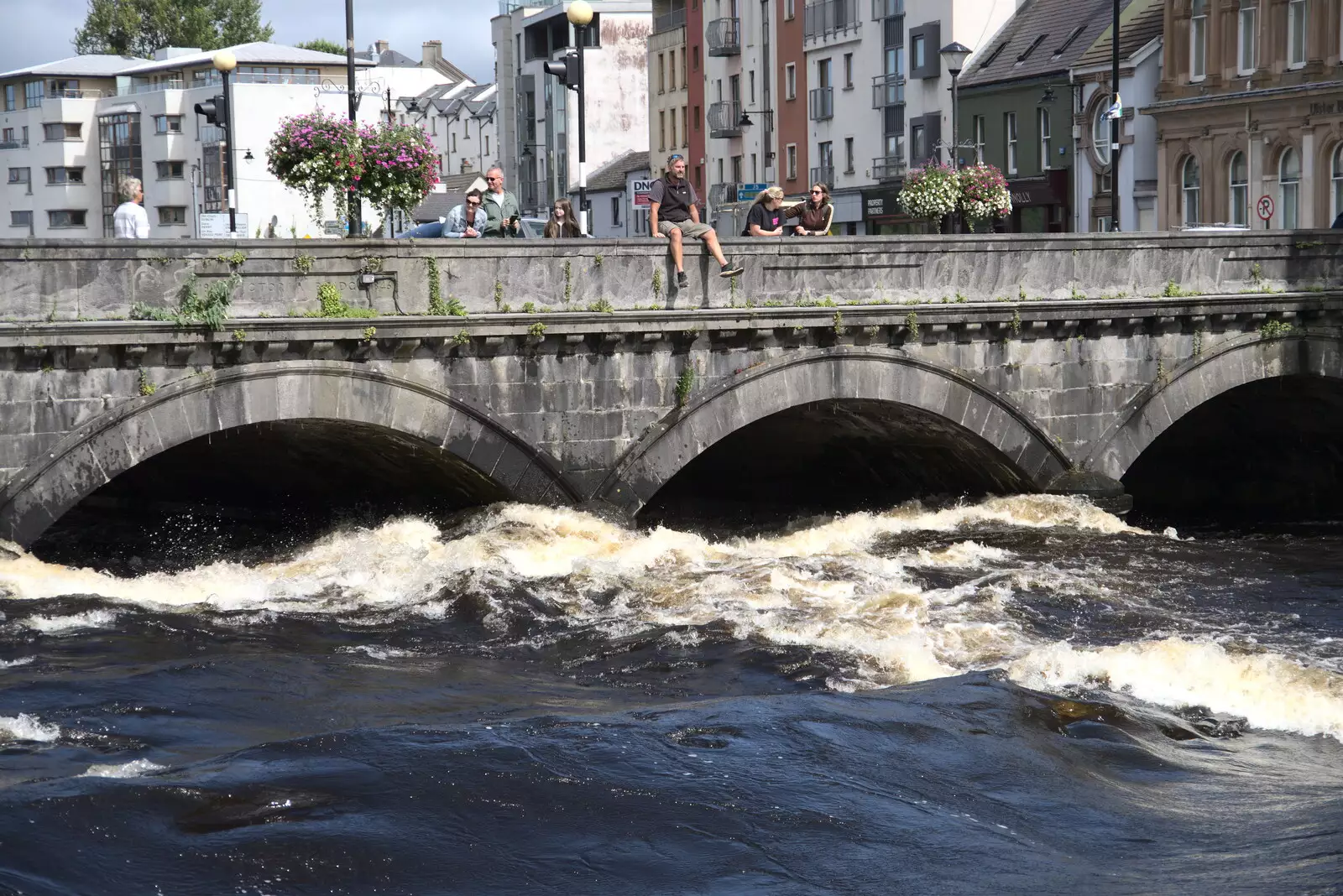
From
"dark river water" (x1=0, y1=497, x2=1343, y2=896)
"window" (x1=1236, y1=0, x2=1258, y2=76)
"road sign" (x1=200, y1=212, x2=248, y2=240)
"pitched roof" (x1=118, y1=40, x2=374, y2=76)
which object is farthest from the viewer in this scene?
"pitched roof" (x1=118, y1=40, x2=374, y2=76)

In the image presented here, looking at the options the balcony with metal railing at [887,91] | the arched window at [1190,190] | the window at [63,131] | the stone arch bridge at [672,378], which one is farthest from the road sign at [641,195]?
the window at [63,131]

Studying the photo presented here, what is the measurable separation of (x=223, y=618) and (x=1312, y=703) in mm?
9185

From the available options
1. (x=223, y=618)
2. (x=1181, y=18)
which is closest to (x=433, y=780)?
(x=223, y=618)

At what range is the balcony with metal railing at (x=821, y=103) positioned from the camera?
59188mm

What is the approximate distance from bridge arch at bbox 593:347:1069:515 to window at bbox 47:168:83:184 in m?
76.4

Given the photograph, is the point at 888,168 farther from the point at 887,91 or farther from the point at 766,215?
the point at 766,215

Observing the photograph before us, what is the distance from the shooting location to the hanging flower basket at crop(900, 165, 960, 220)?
2767 centimetres

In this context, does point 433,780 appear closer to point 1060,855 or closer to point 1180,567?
point 1060,855

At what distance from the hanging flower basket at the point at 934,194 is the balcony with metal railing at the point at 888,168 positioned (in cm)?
2624

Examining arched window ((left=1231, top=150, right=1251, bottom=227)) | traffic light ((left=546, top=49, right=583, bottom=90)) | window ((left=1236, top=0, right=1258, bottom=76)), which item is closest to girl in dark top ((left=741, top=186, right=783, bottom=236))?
traffic light ((left=546, top=49, right=583, bottom=90))

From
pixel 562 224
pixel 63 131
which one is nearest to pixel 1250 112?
pixel 562 224

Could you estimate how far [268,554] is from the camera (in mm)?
19828

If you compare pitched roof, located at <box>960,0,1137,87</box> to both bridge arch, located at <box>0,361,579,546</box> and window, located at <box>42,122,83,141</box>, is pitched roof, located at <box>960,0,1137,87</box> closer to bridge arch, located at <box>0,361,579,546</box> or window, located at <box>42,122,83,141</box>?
bridge arch, located at <box>0,361,579,546</box>

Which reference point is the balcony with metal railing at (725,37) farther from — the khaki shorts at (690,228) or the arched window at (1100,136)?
the khaki shorts at (690,228)
